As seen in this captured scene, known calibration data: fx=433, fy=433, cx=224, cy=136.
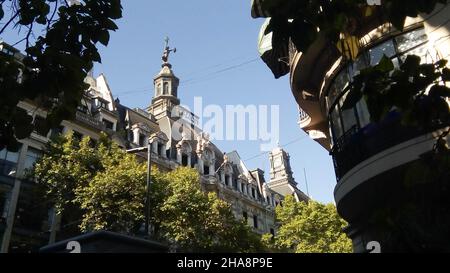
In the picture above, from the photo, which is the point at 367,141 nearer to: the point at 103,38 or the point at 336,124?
the point at 336,124

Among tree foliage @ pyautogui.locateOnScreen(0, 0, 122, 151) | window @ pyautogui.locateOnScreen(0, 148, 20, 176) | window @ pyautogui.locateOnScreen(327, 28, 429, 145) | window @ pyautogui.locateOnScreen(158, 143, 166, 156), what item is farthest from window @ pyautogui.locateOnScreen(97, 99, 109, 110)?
tree foliage @ pyautogui.locateOnScreen(0, 0, 122, 151)

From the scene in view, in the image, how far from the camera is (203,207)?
90.8 feet

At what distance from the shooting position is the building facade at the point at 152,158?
27234 mm

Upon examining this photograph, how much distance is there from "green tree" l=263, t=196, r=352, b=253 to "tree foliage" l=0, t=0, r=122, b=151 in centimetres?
3130

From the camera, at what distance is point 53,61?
4.56 m

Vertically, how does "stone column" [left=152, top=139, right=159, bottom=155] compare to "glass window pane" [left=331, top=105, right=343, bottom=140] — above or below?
above

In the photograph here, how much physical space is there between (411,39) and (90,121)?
27.3m

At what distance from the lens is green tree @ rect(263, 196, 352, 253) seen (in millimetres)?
34250

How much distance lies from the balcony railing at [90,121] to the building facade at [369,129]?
74.5 feet

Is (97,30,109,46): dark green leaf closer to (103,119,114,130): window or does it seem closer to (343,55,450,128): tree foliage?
(343,55,450,128): tree foliage

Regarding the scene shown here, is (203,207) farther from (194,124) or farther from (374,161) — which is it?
(194,124)

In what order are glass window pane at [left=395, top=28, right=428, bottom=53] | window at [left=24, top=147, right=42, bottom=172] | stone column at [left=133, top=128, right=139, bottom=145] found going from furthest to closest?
stone column at [left=133, top=128, right=139, bottom=145], window at [left=24, top=147, right=42, bottom=172], glass window pane at [left=395, top=28, right=428, bottom=53]

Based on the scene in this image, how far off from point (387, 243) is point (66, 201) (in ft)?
69.8

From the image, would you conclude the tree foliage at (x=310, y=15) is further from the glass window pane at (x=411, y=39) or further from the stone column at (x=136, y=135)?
the stone column at (x=136, y=135)
